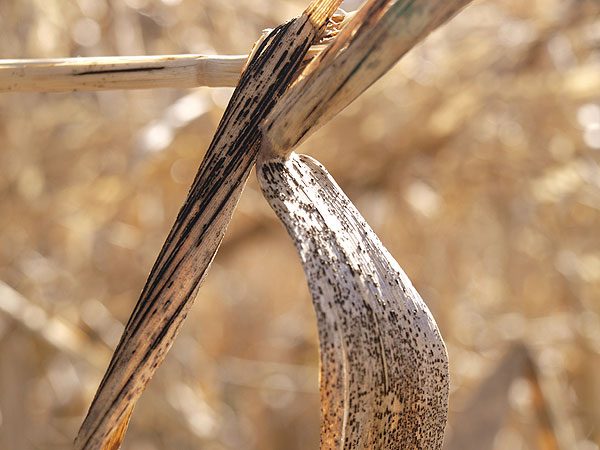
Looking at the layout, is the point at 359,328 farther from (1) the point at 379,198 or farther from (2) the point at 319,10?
(1) the point at 379,198

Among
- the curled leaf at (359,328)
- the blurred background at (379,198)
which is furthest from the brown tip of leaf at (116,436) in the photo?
the blurred background at (379,198)

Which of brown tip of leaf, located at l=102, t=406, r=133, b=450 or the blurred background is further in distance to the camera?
the blurred background

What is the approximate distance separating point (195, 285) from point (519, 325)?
1091 millimetres

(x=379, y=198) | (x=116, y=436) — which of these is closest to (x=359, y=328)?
(x=116, y=436)

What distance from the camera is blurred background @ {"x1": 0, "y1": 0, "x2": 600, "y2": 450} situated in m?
0.91

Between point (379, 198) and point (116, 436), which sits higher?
point (379, 198)

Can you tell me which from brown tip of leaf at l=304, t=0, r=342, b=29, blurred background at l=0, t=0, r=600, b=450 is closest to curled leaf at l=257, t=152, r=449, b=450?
brown tip of leaf at l=304, t=0, r=342, b=29

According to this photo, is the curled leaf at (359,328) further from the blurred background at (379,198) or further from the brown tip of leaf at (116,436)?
the blurred background at (379,198)

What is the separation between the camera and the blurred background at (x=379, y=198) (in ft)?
2.97

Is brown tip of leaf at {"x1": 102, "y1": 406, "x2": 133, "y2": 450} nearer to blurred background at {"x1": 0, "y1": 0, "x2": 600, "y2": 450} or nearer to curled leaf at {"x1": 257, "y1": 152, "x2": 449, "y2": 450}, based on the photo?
curled leaf at {"x1": 257, "y1": 152, "x2": 449, "y2": 450}

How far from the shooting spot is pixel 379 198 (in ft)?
3.54

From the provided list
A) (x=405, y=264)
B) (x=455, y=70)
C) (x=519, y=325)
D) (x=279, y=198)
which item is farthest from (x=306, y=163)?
(x=519, y=325)

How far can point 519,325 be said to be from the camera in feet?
4.06

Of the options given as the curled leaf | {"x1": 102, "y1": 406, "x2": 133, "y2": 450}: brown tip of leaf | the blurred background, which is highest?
the blurred background
